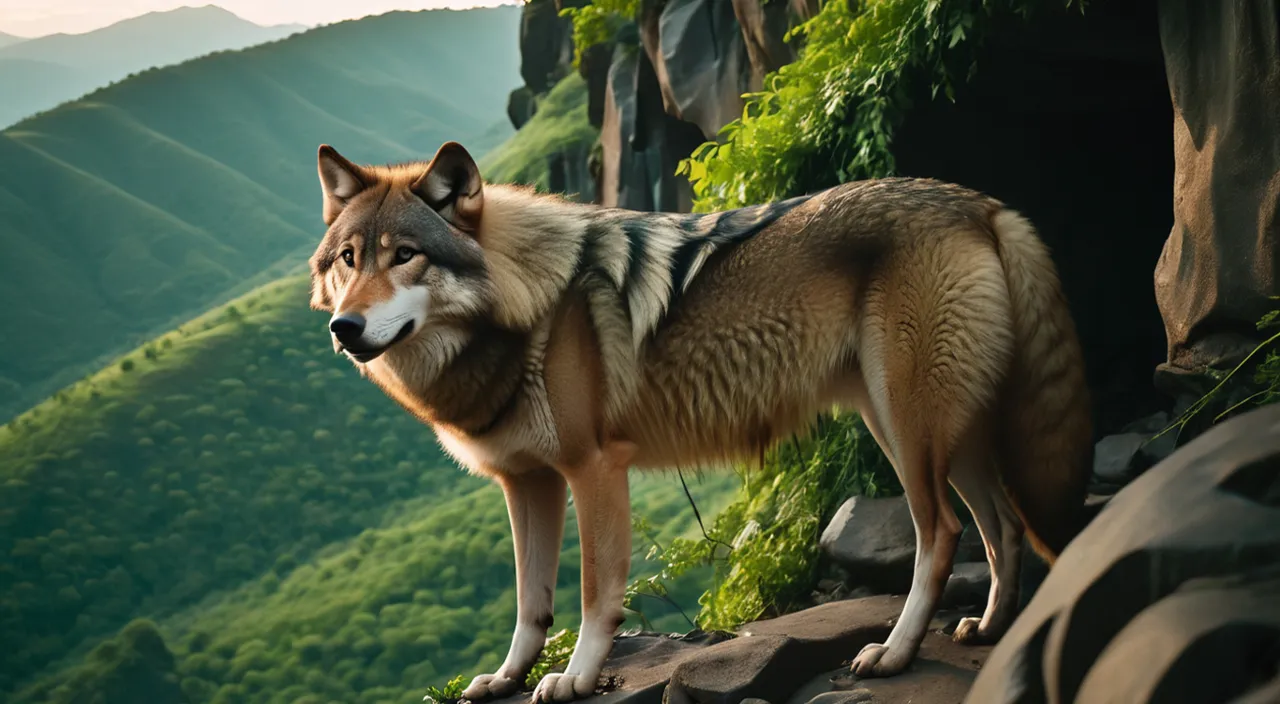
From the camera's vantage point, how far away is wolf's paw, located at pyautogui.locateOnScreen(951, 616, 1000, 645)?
3.74 m

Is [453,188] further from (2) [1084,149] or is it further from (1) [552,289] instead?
(2) [1084,149]

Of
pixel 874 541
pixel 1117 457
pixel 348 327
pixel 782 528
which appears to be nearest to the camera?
pixel 348 327

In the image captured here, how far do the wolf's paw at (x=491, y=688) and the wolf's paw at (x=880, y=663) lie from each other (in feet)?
4.29

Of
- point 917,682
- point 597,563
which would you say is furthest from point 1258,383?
point 597,563

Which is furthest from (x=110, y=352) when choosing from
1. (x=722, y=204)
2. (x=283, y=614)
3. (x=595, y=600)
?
(x=595, y=600)

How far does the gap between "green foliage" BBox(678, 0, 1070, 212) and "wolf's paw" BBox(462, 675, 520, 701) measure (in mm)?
3066

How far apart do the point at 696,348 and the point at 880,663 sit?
1251 millimetres

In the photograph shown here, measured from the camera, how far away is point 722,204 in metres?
6.53

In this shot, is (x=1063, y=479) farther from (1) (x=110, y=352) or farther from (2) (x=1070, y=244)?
(1) (x=110, y=352)

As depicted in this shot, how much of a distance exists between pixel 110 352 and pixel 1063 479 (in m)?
28.9

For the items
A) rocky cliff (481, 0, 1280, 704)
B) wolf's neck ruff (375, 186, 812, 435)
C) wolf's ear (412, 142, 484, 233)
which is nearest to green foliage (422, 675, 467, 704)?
rocky cliff (481, 0, 1280, 704)

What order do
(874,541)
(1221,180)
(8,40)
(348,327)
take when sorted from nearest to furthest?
(348,327) → (1221,180) → (874,541) → (8,40)

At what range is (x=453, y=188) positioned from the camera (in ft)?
12.2

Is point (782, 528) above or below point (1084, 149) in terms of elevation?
below
